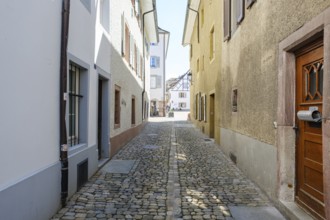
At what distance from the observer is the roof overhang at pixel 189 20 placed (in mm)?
18969

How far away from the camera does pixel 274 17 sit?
4.85 metres

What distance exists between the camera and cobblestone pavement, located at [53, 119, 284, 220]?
4367 mm

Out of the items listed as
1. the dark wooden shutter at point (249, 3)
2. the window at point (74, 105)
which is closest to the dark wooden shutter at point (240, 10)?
the dark wooden shutter at point (249, 3)

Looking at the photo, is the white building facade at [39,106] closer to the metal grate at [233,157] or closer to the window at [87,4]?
the window at [87,4]

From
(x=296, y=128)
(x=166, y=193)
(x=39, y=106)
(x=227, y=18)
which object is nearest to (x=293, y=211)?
(x=296, y=128)

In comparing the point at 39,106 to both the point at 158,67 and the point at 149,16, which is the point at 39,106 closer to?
the point at 149,16

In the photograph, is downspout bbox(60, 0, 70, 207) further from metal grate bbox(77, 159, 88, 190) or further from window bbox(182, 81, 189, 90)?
window bbox(182, 81, 189, 90)

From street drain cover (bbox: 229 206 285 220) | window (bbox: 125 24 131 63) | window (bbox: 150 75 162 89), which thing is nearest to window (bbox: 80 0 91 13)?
street drain cover (bbox: 229 206 285 220)

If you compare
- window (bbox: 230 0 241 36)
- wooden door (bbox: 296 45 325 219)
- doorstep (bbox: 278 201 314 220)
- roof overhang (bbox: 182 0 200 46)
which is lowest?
doorstep (bbox: 278 201 314 220)

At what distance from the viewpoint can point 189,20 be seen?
71.8 ft

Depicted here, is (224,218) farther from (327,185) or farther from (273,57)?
(273,57)

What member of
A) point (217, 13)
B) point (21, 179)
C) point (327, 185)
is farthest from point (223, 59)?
point (21, 179)

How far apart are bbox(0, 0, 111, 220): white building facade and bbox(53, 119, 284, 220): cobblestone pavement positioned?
412mm

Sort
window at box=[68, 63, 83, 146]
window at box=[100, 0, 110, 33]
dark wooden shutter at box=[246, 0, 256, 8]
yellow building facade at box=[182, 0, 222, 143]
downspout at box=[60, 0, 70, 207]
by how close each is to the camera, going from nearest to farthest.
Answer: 1. downspout at box=[60, 0, 70, 207]
2. window at box=[68, 63, 83, 146]
3. dark wooden shutter at box=[246, 0, 256, 8]
4. window at box=[100, 0, 110, 33]
5. yellow building facade at box=[182, 0, 222, 143]
